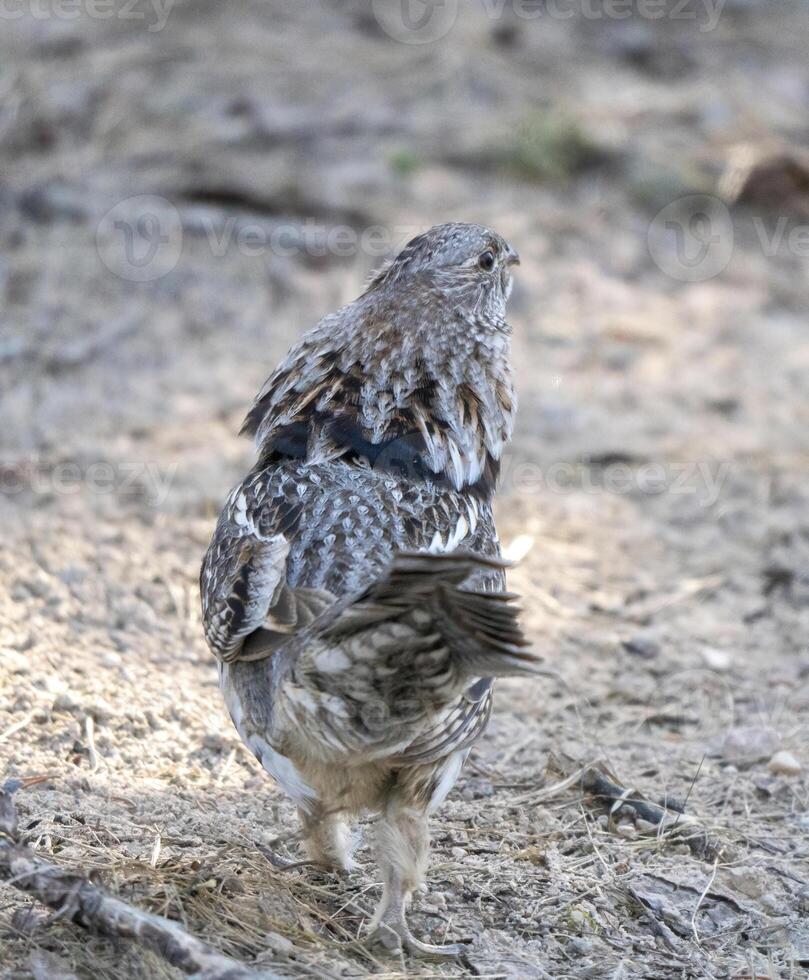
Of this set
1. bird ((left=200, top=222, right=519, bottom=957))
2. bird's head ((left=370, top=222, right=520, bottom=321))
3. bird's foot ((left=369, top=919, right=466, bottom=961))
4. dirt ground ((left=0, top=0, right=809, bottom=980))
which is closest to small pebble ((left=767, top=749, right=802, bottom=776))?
dirt ground ((left=0, top=0, right=809, bottom=980))

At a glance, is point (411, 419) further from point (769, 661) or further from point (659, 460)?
point (659, 460)

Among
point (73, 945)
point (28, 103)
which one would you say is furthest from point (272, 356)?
point (73, 945)

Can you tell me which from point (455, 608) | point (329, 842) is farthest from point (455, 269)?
point (329, 842)

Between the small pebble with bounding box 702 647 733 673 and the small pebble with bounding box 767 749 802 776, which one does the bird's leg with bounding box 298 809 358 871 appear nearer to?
the small pebble with bounding box 767 749 802 776

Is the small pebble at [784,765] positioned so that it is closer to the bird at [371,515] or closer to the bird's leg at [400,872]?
the bird at [371,515]

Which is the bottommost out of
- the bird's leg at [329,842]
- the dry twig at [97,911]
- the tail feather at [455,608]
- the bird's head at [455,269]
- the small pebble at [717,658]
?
the bird's leg at [329,842]

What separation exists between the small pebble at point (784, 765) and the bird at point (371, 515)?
1747mm

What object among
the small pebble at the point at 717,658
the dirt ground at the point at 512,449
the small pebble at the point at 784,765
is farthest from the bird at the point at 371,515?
the small pebble at the point at 717,658

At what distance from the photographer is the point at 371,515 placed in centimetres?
433

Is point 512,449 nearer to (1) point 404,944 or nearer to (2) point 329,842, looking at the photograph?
(2) point 329,842

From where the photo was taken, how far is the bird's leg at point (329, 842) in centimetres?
448

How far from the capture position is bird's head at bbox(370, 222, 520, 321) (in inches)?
201

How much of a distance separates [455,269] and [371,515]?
135 cm

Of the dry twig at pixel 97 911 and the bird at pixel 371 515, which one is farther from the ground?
the bird at pixel 371 515
